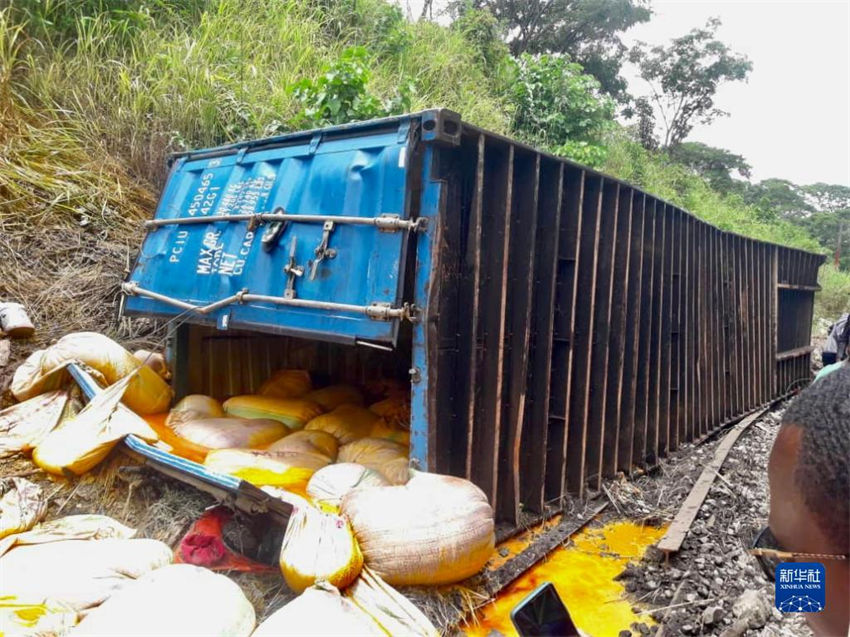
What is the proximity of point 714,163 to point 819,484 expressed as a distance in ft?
79.1

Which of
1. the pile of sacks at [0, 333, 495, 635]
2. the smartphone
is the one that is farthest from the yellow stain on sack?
the smartphone

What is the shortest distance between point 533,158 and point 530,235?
47 cm

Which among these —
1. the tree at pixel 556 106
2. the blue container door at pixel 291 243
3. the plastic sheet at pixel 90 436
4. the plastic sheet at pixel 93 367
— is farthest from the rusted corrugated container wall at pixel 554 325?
the tree at pixel 556 106

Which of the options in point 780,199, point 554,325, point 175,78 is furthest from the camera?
point 780,199

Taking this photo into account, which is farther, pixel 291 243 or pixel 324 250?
pixel 291 243

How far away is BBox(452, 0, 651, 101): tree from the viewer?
48.2 ft

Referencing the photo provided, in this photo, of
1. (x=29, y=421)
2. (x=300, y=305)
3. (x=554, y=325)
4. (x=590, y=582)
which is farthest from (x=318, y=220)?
(x=590, y=582)

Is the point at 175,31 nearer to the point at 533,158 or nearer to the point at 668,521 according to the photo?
the point at 533,158

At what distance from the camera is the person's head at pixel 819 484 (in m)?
0.81

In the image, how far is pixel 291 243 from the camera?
11.4 ft

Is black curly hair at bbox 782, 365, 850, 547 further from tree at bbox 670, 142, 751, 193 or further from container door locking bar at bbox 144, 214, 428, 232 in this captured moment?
tree at bbox 670, 142, 751, 193

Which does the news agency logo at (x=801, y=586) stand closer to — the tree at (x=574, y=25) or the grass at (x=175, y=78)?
the grass at (x=175, y=78)

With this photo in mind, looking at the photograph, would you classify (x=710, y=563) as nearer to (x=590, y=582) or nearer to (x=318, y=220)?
(x=590, y=582)

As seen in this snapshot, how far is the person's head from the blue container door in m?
2.16
